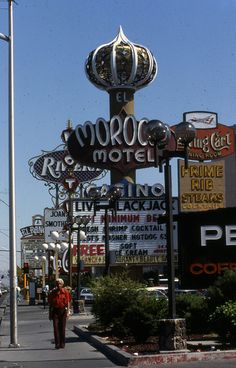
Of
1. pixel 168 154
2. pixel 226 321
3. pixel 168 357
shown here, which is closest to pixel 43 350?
pixel 168 357

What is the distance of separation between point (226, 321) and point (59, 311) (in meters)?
4.19

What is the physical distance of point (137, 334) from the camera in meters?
17.7

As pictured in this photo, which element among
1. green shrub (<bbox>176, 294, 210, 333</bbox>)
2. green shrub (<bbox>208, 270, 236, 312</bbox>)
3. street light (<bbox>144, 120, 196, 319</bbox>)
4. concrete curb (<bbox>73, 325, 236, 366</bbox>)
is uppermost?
street light (<bbox>144, 120, 196, 319</bbox>)

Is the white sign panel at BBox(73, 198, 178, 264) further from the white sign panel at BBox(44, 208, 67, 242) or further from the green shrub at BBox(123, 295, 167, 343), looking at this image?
the green shrub at BBox(123, 295, 167, 343)

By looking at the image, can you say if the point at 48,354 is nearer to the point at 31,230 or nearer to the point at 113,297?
the point at 113,297

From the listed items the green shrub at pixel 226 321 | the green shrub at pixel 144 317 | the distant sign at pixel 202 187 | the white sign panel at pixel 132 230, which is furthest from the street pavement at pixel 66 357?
the distant sign at pixel 202 187

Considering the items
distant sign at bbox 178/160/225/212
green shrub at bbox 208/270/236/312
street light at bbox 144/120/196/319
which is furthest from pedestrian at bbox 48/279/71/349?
distant sign at bbox 178/160/225/212

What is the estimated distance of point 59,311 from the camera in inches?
710

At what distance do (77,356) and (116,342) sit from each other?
166 cm

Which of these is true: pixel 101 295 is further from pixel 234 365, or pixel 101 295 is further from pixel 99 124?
pixel 99 124

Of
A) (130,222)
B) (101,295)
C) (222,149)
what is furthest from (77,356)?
(222,149)

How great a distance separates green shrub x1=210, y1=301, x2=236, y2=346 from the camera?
612 inches

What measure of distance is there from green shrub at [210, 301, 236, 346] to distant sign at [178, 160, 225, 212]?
33.1 metres

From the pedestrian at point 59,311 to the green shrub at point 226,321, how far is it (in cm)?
365
